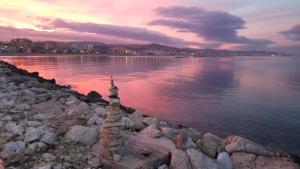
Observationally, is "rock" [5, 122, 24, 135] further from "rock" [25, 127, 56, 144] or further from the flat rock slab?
the flat rock slab

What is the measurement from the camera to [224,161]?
10.4 meters

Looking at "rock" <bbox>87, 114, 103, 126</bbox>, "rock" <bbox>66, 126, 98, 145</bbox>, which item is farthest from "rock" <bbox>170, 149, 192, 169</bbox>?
"rock" <bbox>87, 114, 103, 126</bbox>

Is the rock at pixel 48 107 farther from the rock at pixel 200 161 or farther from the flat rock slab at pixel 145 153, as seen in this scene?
the rock at pixel 200 161

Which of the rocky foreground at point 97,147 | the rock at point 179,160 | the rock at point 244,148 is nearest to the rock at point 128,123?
the rocky foreground at point 97,147

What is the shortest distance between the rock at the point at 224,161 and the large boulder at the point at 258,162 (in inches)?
10.3

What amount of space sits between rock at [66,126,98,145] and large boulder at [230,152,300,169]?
479 centimetres

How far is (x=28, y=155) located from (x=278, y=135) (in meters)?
17.5

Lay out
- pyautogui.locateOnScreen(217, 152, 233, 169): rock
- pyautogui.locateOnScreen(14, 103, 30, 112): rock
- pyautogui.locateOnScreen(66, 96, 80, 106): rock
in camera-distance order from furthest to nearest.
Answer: pyautogui.locateOnScreen(66, 96, 80, 106): rock
pyautogui.locateOnScreen(14, 103, 30, 112): rock
pyautogui.locateOnScreen(217, 152, 233, 169): rock

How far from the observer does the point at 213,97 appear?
3788 cm

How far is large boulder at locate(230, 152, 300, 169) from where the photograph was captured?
34.9 feet

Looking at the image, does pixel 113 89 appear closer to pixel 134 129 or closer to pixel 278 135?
pixel 134 129

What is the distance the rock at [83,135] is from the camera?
34.1 feet

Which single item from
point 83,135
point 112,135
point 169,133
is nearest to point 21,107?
point 83,135

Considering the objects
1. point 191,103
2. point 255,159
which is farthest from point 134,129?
point 191,103
